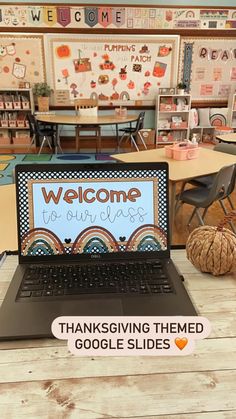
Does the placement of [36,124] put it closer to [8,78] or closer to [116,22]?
[8,78]

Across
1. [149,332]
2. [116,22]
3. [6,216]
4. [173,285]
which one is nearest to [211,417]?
[149,332]

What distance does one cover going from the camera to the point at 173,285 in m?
0.77

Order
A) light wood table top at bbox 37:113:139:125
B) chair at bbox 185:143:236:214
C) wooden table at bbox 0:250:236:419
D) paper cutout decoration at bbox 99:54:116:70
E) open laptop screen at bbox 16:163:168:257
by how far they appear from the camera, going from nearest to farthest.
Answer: wooden table at bbox 0:250:236:419
open laptop screen at bbox 16:163:168:257
chair at bbox 185:143:236:214
light wood table top at bbox 37:113:139:125
paper cutout decoration at bbox 99:54:116:70

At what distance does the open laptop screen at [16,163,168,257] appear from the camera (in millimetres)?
850

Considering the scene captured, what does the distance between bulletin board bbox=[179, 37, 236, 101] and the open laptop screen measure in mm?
6259

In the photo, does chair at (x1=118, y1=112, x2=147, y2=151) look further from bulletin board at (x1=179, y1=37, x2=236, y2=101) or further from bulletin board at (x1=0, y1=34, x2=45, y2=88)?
bulletin board at (x1=0, y1=34, x2=45, y2=88)

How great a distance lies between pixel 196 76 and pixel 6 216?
5.78 m

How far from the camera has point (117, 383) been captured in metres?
0.55

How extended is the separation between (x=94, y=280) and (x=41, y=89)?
5.94 m

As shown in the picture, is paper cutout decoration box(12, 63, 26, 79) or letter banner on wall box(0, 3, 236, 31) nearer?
letter banner on wall box(0, 3, 236, 31)

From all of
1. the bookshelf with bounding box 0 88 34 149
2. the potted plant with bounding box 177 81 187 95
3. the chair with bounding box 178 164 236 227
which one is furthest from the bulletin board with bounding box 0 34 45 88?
the chair with bounding box 178 164 236 227

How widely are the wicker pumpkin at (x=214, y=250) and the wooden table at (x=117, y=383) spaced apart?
A: 7.2 inches

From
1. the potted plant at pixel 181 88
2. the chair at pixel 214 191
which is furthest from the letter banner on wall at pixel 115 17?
the chair at pixel 214 191

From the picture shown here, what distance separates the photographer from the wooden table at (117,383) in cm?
50
